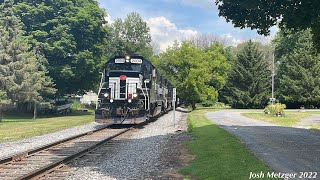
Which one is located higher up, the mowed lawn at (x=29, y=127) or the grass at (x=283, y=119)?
the grass at (x=283, y=119)

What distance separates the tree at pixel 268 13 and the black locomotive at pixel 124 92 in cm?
1026

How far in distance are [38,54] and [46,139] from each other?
2904cm

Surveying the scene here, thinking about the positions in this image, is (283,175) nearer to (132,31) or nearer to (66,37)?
(66,37)

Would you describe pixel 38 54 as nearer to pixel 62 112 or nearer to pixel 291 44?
pixel 62 112

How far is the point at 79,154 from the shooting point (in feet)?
41.0

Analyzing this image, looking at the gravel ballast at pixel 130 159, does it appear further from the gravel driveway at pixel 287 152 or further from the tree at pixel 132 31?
the tree at pixel 132 31

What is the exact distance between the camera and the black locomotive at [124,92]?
22.2 metres

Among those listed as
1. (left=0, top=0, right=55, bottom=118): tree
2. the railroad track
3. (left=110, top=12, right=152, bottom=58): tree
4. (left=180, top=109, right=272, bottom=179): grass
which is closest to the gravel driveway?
(left=180, top=109, right=272, bottom=179): grass

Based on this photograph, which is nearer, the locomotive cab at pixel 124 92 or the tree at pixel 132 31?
the locomotive cab at pixel 124 92

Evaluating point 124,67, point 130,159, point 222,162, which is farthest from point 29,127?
point 222,162

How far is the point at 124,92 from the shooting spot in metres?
22.9

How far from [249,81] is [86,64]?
94.5 feet

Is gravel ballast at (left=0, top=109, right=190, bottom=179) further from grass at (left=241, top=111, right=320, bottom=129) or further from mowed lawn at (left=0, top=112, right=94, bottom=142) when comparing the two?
grass at (left=241, top=111, right=320, bottom=129)

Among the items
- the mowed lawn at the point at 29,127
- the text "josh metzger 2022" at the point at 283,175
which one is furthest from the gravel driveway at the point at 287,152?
the mowed lawn at the point at 29,127
